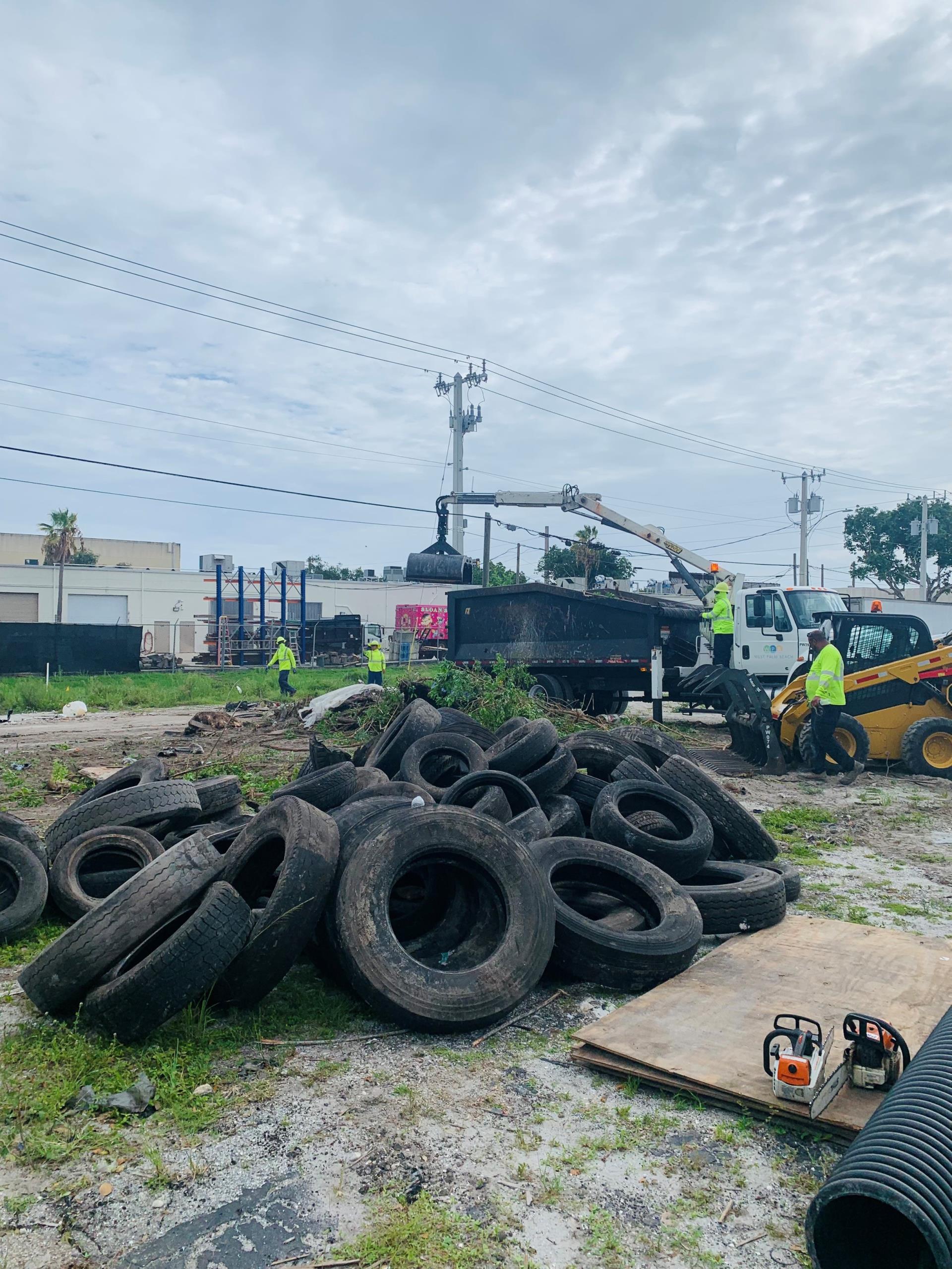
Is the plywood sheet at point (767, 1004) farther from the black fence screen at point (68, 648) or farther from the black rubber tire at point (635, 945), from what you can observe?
the black fence screen at point (68, 648)

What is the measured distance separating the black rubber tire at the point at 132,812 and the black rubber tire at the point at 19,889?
1.14 ft

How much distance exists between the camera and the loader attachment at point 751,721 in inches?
482

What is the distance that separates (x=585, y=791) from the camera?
276 inches

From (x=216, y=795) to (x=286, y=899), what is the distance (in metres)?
3.15

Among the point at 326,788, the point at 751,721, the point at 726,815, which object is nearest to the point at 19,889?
the point at 326,788

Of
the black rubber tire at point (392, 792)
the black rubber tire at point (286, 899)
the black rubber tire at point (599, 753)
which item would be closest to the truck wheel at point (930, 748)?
the black rubber tire at point (599, 753)

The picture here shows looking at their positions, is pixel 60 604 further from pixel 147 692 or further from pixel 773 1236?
pixel 773 1236

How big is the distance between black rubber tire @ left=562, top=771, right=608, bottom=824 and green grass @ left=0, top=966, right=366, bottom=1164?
9.33ft

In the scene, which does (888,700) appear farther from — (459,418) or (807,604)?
(459,418)

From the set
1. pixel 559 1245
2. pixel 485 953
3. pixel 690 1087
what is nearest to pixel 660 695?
pixel 485 953

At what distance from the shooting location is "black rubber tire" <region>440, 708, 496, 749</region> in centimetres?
924

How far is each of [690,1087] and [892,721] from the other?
967 cm

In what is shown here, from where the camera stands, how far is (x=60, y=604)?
46.5m

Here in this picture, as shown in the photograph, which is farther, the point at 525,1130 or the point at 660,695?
the point at 660,695
